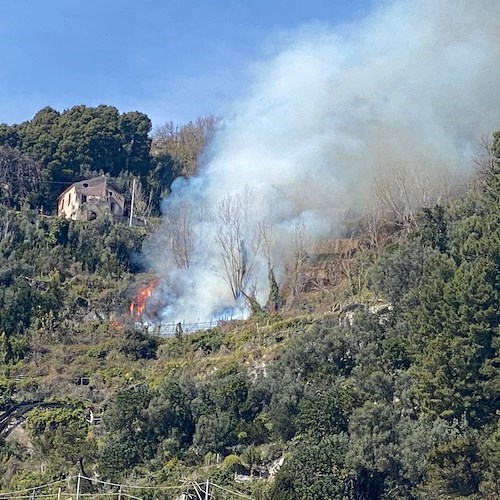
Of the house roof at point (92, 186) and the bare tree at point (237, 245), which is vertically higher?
the house roof at point (92, 186)

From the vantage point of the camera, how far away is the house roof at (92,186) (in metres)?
52.0

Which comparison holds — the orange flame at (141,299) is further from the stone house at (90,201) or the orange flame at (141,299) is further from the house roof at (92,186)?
the house roof at (92,186)

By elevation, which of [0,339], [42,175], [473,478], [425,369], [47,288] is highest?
[42,175]

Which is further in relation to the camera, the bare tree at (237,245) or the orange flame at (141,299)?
the bare tree at (237,245)

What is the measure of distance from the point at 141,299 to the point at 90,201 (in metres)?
10.2

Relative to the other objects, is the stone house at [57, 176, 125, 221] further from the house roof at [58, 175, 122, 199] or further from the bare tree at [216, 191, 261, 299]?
the bare tree at [216, 191, 261, 299]

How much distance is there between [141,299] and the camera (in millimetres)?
43500

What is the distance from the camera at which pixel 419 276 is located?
3169 cm

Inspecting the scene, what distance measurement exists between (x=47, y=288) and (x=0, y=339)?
16.4 ft

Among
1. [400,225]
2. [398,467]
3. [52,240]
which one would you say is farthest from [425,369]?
[52,240]

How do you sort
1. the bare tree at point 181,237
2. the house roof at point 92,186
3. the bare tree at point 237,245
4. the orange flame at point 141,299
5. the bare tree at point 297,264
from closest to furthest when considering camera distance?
the bare tree at point 297,264 → the orange flame at point 141,299 → the bare tree at point 237,245 → the bare tree at point 181,237 → the house roof at point 92,186

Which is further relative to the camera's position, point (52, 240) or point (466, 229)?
point (52, 240)

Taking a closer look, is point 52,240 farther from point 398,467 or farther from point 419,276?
point 398,467

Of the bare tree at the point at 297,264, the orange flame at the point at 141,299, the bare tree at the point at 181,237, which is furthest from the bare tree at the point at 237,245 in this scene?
the orange flame at the point at 141,299
